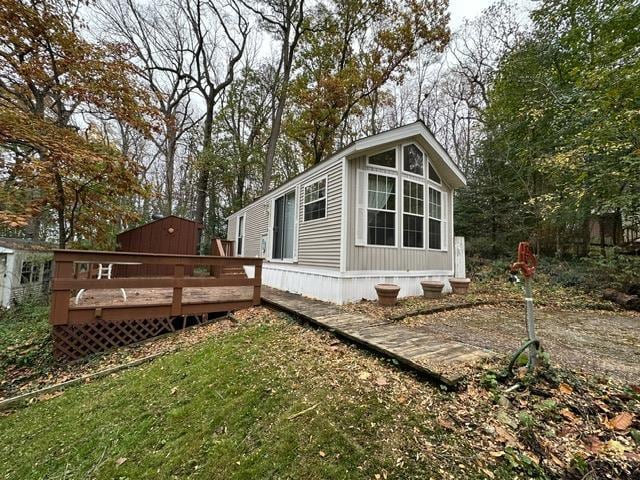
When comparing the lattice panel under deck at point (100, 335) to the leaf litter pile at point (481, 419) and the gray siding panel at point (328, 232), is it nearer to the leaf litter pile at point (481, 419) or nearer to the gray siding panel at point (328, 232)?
the leaf litter pile at point (481, 419)

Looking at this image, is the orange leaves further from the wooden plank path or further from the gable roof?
the gable roof

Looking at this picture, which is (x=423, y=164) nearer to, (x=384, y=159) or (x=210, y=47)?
(x=384, y=159)

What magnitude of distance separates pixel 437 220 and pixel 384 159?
2.56m

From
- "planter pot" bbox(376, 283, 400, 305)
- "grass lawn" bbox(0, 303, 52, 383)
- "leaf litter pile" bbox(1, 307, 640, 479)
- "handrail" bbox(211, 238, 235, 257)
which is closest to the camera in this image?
"leaf litter pile" bbox(1, 307, 640, 479)

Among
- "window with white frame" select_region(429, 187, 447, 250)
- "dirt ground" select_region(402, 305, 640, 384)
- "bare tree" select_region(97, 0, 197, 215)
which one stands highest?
"bare tree" select_region(97, 0, 197, 215)

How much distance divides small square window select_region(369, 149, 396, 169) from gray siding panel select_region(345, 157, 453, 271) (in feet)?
0.51

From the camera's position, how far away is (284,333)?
4297mm

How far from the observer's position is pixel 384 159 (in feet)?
21.5

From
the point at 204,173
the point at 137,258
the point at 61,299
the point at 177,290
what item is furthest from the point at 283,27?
the point at 61,299

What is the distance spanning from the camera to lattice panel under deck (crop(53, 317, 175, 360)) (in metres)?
4.42

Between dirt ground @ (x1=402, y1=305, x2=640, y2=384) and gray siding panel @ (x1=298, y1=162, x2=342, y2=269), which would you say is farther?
gray siding panel @ (x1=298, y1=162, x2=342, y2=269)

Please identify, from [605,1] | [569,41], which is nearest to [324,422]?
[605,1]

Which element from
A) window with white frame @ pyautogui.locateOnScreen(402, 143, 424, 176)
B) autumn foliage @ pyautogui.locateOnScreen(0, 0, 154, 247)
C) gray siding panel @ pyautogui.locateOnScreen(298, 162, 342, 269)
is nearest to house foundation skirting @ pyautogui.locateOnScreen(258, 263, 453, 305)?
gray siding panel @ pyautogui.locateOnScreen(298, 162, 342, 269)

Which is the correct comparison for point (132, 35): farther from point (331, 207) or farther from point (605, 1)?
point (605, 1)
